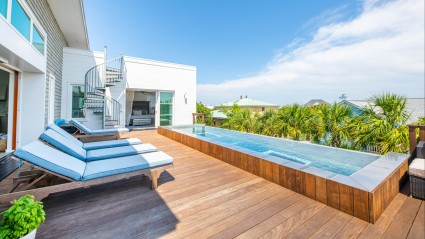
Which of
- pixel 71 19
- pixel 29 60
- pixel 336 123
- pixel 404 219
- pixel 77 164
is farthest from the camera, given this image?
pixel 336 123

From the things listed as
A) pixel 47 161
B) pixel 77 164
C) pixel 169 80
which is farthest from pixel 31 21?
pixel 169 80

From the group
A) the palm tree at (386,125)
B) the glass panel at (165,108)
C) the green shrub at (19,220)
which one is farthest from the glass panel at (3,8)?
the palm tree at (386,125)

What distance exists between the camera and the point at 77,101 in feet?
24.8

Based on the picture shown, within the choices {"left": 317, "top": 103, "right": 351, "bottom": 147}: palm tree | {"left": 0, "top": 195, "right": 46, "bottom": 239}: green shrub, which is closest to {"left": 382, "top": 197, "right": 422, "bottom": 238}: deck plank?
{"left": 0, "top": 195, "right": 46, "bottom": 239}: green shrub

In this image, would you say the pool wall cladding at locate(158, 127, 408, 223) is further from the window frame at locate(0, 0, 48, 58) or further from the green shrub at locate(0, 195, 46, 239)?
the window frame at locate(0, 0, 48, 58)

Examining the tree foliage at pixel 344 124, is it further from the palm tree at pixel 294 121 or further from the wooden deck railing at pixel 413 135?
the wooden deck railing at pixel 413 135

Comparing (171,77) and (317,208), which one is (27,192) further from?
(171,77)

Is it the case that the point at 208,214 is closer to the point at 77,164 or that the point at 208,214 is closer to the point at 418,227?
the point at 77,164

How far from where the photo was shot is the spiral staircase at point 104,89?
7.51 metres

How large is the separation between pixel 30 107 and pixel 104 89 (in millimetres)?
3111

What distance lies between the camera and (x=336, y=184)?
2.14 m

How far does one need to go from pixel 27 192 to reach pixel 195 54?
49.0 feet

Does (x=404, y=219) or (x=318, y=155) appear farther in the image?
(x=318, y=155)

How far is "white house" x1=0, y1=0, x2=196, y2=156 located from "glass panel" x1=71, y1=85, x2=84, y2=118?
0.03 metres
